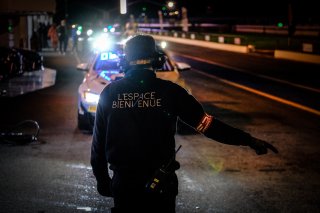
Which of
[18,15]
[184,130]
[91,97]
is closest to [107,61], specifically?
[91,97]

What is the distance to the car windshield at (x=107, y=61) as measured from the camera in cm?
1042

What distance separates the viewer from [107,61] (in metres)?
10.7

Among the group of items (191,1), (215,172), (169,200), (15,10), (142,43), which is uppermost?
(191,1)

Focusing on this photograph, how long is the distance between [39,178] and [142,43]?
12.6 feet

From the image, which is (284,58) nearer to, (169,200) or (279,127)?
(279,127)

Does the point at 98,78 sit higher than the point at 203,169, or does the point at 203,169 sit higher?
the point at 98,78

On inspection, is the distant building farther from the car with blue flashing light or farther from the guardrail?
the car with blue flashing light

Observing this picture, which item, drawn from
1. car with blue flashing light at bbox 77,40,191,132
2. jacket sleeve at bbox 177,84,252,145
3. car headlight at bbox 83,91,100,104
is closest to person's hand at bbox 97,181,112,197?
jacket sleeve at bbox 177,84,252,145

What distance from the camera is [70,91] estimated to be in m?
14.9

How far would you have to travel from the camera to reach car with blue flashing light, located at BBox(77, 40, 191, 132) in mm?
9003

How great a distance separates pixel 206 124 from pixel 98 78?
6.77 m

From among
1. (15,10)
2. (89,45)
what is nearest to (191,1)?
(89,45)

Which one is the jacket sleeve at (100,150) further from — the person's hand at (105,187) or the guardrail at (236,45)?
the guardrail at (236,45)

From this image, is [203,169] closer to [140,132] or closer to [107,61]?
[140,132]
